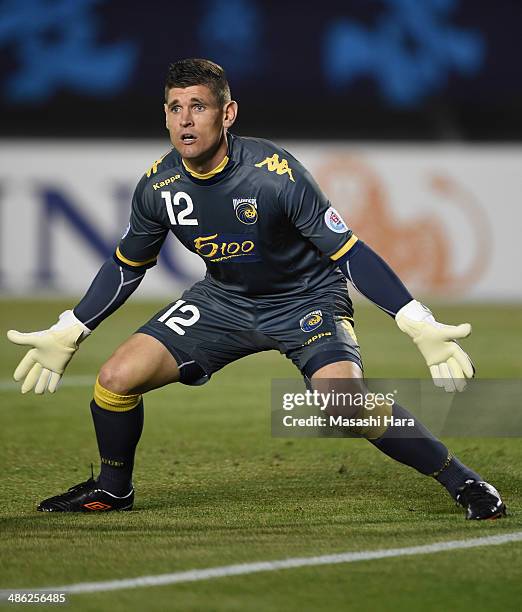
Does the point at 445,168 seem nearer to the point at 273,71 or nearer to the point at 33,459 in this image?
the point at 273,71

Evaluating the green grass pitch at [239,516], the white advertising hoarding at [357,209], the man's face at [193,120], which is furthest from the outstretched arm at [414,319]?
the white advertising hoarding at [357,209]

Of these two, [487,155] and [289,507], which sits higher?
[487,155]

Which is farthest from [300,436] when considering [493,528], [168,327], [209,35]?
[209,35]

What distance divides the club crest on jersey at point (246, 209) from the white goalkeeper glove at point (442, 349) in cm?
77

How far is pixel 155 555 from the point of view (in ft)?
12.8

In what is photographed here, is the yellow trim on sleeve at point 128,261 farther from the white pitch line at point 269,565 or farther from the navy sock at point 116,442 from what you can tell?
the white pitch line at point 269,565

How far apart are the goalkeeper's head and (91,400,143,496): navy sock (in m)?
1.06

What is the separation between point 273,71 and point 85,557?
12.9 meters

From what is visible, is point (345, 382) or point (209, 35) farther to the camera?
point (209, 35)

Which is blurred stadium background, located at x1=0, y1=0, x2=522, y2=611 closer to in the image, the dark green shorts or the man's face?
the dark green shorts

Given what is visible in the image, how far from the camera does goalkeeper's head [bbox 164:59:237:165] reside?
4.62 m

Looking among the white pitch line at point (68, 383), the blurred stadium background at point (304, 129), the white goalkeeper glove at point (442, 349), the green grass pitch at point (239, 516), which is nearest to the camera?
the green grass pitch at point (239, 516)

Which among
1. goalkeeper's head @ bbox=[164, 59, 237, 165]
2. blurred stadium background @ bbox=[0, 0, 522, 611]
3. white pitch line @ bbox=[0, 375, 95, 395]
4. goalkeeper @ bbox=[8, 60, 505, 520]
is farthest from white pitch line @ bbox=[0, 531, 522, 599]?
blurred stadium background @ bbox=[0, 0, 522, 611]

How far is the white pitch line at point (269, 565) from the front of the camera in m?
3.55
